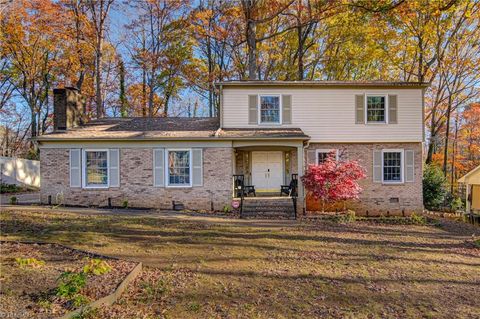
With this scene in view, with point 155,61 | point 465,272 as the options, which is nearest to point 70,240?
point 465,272

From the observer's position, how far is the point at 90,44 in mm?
22797

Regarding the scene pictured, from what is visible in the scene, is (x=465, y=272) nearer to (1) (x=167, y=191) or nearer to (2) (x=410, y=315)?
(2) (x=410, y=315)

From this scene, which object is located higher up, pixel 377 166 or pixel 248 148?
pixel 248 148

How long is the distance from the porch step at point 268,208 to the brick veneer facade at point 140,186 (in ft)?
3.45

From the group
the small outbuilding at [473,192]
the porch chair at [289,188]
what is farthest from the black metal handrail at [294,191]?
the small outbuilding at [473,192]

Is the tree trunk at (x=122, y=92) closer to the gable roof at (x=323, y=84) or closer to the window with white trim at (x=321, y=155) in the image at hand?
the gable roof at (x=323, y=84)

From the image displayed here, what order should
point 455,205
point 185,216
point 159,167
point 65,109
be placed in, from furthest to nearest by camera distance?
point 455,205
point 65,109
point 159,167
point 185,216

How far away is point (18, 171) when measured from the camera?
22562mm

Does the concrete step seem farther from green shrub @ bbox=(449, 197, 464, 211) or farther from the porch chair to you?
green shrub @ bbox=(449, 197, 464, 211)

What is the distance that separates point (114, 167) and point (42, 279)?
886 centimetres

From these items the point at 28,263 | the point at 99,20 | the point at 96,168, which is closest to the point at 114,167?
the point at 96,168

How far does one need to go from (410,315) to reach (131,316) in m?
3.77

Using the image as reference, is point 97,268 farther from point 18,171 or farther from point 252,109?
point 18,171

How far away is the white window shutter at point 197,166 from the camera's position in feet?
43.8
